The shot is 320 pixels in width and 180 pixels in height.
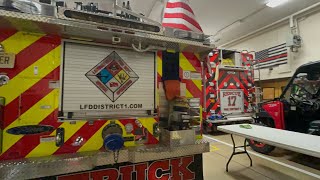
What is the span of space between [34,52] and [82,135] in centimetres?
71

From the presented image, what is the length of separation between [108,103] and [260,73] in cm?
898

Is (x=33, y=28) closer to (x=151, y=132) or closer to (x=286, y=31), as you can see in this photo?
(x=151, y=132)

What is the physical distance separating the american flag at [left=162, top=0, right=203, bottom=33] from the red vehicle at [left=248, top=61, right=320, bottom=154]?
10.1 ft

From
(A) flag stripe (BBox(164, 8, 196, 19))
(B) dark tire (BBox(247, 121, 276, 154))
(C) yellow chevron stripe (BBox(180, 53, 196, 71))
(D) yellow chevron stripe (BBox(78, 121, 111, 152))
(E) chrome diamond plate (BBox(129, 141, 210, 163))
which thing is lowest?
(B) dark tire (BBox(247, 121, 276, 154))

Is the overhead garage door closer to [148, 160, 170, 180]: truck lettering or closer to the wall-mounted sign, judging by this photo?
the wall-mounted sign

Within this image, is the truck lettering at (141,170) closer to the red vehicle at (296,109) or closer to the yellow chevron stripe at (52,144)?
the yellow chevron stripe at (52,144)

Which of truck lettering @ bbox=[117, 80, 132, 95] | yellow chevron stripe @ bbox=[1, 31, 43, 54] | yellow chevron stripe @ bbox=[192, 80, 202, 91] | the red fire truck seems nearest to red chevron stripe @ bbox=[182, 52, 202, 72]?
yellow chevron stripe @ bbox=[192, 80, 202, 91]

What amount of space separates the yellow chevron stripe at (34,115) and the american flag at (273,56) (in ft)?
27.2

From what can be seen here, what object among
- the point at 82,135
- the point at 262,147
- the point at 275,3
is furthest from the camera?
the point at 275,3

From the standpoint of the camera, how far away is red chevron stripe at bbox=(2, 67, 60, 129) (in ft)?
4.25

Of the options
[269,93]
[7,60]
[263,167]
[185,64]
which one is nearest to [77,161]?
[7,60]

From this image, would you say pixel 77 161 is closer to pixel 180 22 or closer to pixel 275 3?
pixel 180 22

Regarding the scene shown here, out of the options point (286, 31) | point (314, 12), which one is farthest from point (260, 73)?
point (314, 12)

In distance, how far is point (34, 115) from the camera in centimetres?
136
